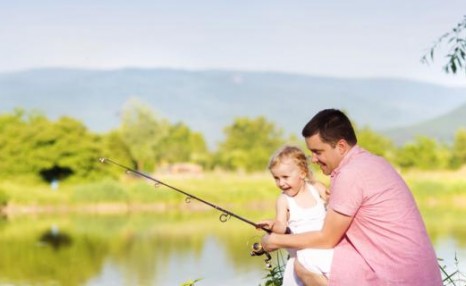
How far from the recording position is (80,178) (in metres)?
31.6

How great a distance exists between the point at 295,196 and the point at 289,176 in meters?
0.08

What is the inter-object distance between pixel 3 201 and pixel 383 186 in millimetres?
24685

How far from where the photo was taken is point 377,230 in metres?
2.95

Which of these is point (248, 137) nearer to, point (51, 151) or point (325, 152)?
point (51, 151)

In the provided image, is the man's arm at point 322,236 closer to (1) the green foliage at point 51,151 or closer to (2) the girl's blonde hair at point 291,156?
(2) the girl's blonde hair at point 291,156

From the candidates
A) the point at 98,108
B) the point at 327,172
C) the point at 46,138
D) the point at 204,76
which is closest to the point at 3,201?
the point at 46,138

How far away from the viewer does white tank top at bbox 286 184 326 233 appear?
3.46m

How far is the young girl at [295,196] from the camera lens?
3.46 m

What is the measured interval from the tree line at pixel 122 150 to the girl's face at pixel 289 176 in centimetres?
2791

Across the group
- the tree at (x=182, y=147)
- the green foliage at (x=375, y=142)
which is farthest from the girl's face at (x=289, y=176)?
the tree at (x=182, y=147)

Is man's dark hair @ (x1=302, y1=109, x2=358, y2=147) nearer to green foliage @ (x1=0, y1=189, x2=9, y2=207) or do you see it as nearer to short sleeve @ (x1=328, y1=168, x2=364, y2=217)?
short sleeve @ (x1=328, y1=168, x2=364, y2=217)

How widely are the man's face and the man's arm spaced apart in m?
0.16

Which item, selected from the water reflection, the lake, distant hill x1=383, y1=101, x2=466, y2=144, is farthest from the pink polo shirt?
distant hill x1=383, y1=101, x2=466, y2=144

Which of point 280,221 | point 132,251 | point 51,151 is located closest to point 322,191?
point 280,221
